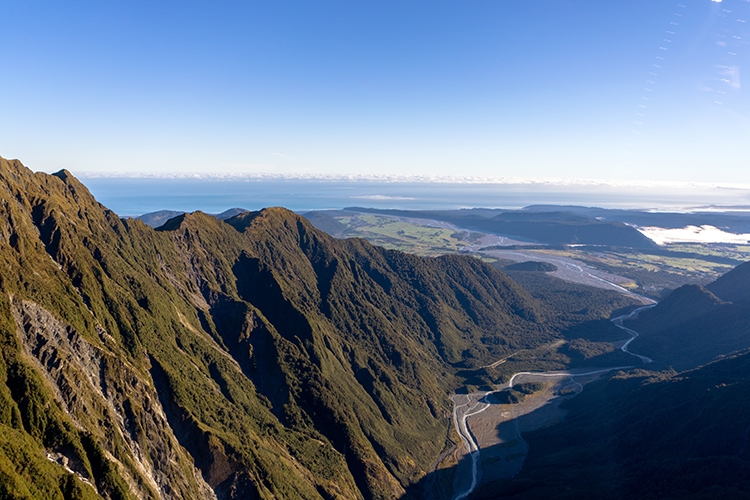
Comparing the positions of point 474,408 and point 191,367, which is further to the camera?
point 474,408

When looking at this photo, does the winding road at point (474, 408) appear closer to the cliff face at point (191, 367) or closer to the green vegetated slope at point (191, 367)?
the green vegetated slope at point (191, 367)

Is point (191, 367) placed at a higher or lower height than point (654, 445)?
higher

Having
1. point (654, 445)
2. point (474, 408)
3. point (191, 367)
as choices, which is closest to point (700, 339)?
point (474, 408)

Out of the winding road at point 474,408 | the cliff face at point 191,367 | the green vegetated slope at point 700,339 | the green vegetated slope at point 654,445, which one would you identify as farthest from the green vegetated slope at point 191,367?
the green vegetated slope at point 700,339

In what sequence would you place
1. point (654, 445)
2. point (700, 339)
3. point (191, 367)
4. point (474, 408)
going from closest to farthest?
point (191, 367)
point (654, 445)
point (474, 408)
point (700, 339)

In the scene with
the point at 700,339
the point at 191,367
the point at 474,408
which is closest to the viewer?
the point at 191,367

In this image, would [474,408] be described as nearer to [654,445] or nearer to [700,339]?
[654,445]

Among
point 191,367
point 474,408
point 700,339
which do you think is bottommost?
point 474,408
